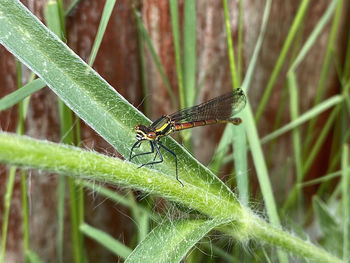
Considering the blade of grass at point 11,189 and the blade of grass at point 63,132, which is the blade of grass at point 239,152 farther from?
the blade of grass at point 11,189

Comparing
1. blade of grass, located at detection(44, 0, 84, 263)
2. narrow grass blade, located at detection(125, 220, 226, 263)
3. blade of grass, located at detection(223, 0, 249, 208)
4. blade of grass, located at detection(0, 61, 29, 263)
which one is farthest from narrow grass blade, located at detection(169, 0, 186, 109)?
narrow grass blade, located at detection(125, 220, 226, 263)

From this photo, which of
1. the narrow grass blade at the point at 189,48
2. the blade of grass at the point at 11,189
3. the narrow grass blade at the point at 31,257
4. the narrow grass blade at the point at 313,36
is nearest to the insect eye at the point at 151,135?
the blade of grass at the point at 11,189

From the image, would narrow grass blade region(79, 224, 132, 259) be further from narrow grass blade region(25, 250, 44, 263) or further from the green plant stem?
the green plant stem

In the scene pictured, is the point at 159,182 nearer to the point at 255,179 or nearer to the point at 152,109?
the point at 152,109

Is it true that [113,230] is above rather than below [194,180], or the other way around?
below

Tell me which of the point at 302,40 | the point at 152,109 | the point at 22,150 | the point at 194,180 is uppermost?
the point at 302,40

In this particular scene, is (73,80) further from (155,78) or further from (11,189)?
(155,78)

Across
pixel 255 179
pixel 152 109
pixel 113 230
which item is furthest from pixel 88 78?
pixel 255 179
